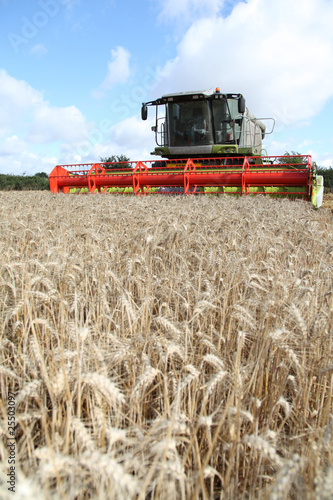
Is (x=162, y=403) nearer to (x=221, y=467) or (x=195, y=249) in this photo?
(x=221, y=467)

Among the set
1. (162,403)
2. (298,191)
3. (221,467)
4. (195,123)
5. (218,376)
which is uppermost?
(195,123)

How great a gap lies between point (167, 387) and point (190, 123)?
1030cm

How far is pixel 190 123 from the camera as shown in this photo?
34.6 feet

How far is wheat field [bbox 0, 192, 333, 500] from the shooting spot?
2.36 ft

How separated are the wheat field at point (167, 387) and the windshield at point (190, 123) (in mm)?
8382

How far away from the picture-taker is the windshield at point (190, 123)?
10.3 metres

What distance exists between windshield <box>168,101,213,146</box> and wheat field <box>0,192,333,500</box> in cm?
838

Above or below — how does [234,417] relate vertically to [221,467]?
above

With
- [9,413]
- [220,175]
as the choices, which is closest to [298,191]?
[220,175]

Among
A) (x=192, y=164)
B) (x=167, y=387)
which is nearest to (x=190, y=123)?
(x=192, y=164)

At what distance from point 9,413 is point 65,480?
1.30 feet

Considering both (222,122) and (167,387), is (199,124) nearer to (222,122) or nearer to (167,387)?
(222,122)

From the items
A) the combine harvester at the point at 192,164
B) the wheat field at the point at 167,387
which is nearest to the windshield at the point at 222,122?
the combine harvester at the point at 192,164

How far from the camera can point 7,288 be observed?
1901mm
